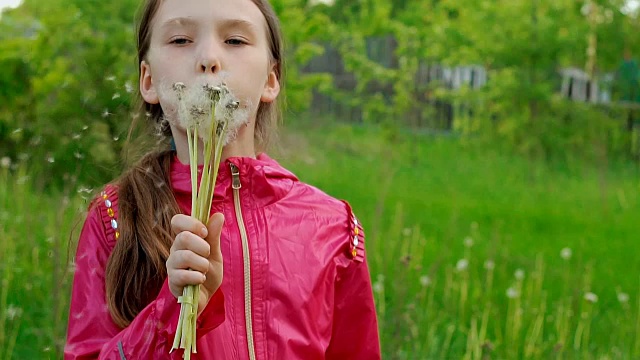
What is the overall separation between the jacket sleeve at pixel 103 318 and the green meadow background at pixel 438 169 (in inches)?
5.0

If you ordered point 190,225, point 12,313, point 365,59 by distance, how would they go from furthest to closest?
point 365,59 → point 12,313 → point 190,225

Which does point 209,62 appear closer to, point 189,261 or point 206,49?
point 206,49

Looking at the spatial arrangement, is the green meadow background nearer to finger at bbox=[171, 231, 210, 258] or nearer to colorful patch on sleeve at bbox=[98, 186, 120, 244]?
colorful patch on sleeve at bbox=[98, 186, 120, 244]

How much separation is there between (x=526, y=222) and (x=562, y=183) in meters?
2.57

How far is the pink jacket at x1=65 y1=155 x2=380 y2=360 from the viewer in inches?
67.7

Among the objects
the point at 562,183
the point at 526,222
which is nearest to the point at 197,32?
the point at 526,222

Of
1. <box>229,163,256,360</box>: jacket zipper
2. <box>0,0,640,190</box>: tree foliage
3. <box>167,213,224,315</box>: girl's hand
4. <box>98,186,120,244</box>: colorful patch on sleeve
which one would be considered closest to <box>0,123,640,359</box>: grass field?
<box>98,186,120,244</box>: colorful patch on sleeve

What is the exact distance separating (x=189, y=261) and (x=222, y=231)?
0.34 meters

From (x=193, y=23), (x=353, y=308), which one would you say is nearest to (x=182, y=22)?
(x=193, y=23)

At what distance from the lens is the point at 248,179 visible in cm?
180

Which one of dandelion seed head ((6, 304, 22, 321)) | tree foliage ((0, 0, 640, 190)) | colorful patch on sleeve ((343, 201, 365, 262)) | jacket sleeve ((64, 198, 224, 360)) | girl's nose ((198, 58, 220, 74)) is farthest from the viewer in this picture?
tree foliage ((0, 0, 640, 190))

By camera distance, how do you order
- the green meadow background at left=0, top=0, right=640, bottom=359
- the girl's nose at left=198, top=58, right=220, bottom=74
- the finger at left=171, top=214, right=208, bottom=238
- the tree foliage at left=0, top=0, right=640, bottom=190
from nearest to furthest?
the finger at left=171, top=214, right=208, bottom=238 < the girl's nose at left=198, top=58, right=220, bottom=74 < the green meadow background at left=0, top=0, right=640, bottom=359 < the tree foliage at left=0, top=0, right=640, bottom=190

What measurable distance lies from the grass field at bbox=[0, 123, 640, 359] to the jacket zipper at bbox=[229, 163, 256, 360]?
38cm

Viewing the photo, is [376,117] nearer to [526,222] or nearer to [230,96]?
[526,222]
